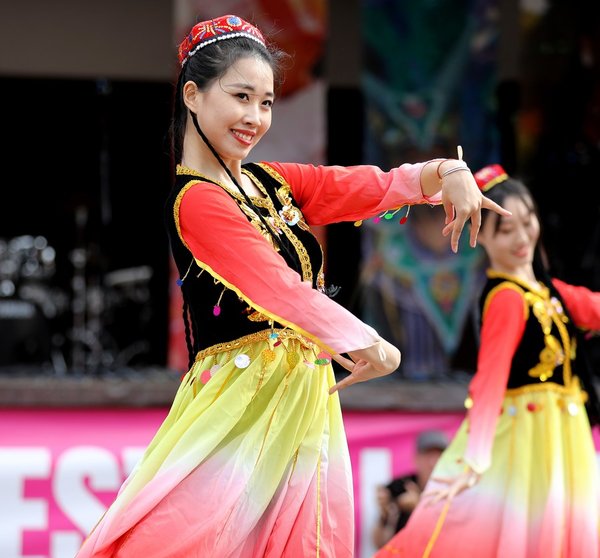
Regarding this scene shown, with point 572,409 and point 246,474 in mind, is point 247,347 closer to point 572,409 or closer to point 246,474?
point 246,474

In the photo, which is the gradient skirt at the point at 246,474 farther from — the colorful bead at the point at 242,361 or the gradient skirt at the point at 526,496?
the gradient skirt at the point at 526,496

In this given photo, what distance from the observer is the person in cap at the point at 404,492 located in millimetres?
4449

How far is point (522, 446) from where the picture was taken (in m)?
3.69

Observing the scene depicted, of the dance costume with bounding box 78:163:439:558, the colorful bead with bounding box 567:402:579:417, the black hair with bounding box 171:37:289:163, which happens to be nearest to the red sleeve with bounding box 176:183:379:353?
the dance costume with bounding box 78:163:439:558

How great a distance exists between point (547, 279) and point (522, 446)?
1.82ft

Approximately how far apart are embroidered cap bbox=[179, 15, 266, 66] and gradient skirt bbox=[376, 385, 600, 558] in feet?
5.79

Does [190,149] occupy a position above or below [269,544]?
above

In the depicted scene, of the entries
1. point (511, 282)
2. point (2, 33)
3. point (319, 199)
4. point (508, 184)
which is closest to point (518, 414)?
point (511, 282)

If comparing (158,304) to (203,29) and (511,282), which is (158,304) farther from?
(203,29)

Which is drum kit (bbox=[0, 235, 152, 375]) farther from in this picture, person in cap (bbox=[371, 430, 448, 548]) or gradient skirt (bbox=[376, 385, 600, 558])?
gradient skirt (bbox=[376, 385, 600, 558])

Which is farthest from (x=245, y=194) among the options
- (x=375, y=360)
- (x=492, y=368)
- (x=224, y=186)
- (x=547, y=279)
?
(x=547, y=279)

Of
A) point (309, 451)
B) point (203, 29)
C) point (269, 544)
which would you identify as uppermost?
point (203, 29)

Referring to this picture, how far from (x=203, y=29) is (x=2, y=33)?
6068mm

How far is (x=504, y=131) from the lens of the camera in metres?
7.04
